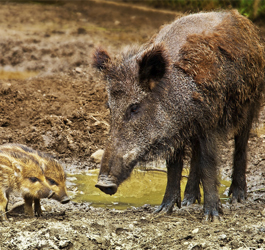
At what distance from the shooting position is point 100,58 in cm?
527

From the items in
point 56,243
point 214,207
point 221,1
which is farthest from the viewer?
point 221,1

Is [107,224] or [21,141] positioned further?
[21,141]

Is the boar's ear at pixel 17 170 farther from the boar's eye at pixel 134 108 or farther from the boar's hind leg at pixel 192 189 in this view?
the boar's hind leg at pixel 192 189

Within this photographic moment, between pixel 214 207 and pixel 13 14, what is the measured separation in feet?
33.3

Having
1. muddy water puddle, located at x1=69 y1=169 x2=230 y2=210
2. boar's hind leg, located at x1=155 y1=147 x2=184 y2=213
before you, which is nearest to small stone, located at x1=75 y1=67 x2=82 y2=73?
muddy water puddle, located at x1=69 y1=169 x2=230 y2=210

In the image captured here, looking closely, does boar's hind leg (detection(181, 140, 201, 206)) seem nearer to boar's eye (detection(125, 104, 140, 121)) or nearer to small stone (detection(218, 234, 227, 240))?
boar's eye (detection(125, 104, 140, 121))

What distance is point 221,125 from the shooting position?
17.0ft

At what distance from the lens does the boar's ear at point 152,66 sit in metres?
4.65

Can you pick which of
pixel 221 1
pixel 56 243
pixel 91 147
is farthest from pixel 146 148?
pixel 221 1

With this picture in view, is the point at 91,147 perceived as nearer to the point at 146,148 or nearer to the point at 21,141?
the point at 21,141

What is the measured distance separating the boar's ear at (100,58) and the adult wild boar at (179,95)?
1 cm

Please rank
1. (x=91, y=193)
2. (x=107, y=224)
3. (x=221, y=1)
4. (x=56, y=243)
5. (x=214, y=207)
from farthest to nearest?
1. (x=221, y=1)
2. (x=91, y=193)
3. (x=214, y=207)
4. (x=107, y=224)
5. (x=56, y=243)

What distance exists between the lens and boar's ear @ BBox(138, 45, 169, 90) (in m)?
4.65

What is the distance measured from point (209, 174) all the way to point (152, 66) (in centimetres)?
135
